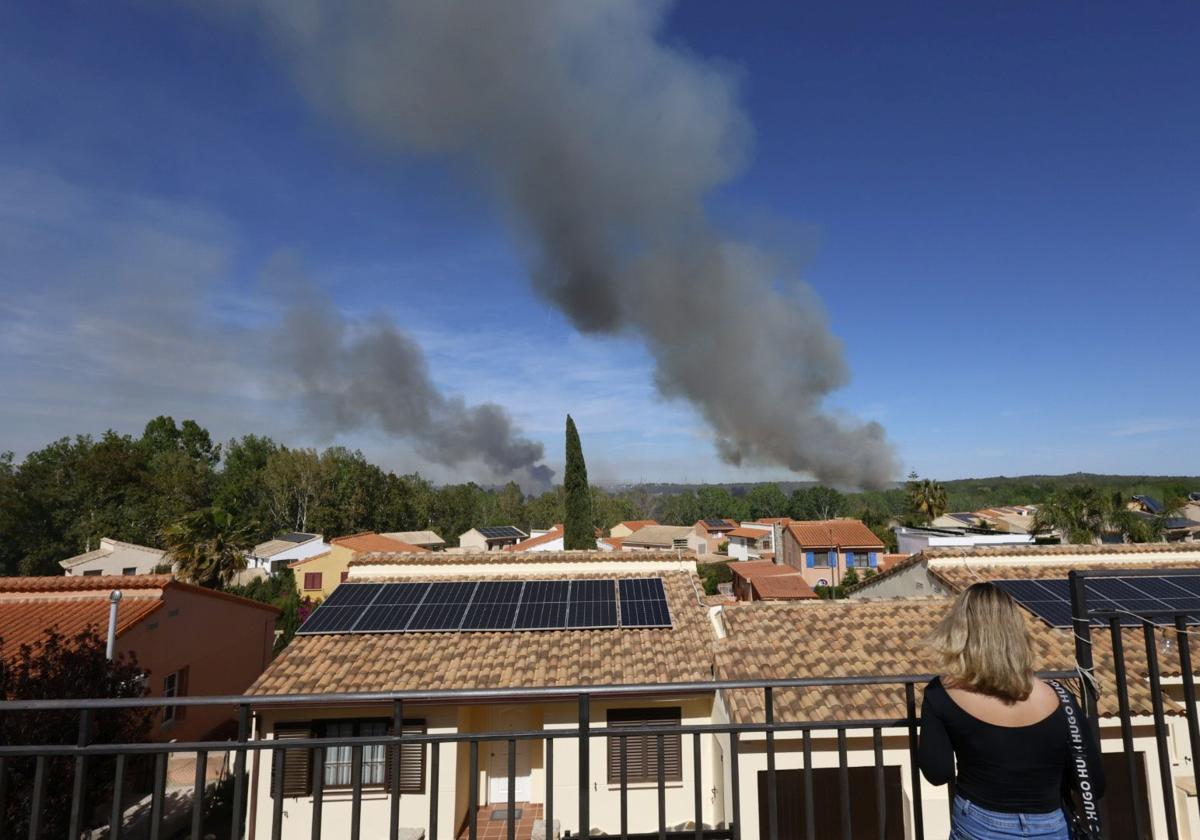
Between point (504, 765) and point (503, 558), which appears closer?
point (504, 765)

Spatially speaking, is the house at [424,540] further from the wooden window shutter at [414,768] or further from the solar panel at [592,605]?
the wooden window shutter at [414,768]

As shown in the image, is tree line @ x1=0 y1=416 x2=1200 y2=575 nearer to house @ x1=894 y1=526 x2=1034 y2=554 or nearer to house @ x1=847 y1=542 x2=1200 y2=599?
house @ x1=894 y1=526 x2=1034 y2=554

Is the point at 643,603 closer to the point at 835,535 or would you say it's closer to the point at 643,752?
the point at 643,752

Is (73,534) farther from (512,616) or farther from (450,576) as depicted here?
(512,616)

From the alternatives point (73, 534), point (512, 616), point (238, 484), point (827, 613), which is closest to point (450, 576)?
point (512, 616)

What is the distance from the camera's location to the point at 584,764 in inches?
111

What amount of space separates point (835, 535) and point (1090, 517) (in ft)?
48.5

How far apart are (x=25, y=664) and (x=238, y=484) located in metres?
61.3

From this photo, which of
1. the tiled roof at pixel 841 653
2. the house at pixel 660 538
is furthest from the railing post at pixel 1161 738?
the house at pixel 660 538

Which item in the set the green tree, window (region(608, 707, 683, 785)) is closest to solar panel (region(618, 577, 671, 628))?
window (region(608, 707, 683, 785))

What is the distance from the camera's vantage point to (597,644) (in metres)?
11.4

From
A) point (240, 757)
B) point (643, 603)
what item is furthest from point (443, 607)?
point (240, 757)

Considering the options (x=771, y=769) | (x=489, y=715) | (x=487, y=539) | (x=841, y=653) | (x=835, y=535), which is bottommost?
(x=487, y=539)

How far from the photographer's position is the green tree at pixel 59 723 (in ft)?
25.8
